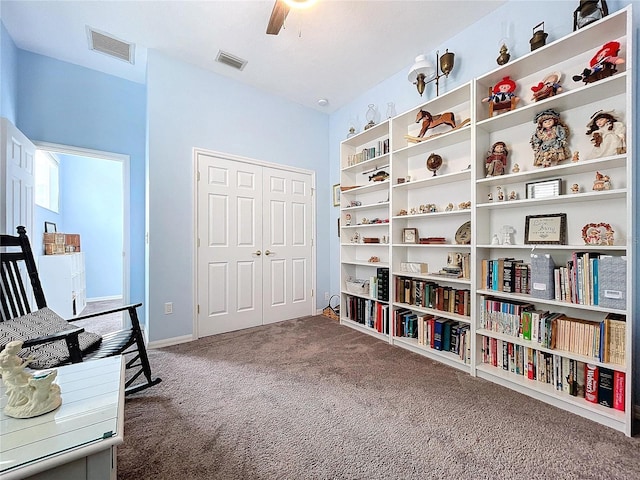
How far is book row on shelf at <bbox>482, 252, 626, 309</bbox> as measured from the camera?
4.98ft

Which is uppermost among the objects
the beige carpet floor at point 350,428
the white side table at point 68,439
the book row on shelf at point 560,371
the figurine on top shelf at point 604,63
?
the figurine on top shelf at point 604,63

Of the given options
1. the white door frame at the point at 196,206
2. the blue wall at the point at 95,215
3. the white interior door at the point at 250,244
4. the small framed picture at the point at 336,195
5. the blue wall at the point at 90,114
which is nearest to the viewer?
the blue wall at the point at 90,114

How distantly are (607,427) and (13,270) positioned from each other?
12.7ft

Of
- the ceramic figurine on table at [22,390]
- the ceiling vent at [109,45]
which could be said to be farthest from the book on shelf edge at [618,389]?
the ceiling vent at [109,45]

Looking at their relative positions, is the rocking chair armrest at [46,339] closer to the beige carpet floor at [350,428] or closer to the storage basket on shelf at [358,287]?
the beige carpet floor at [350,428]

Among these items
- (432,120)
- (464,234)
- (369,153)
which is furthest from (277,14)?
(464,234)

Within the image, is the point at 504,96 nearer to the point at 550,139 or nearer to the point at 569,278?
the point at 550,139

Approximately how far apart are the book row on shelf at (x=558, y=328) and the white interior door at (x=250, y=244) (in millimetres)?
2302

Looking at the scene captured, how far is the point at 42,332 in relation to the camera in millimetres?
1532

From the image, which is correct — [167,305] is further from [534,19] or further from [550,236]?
[534,19]

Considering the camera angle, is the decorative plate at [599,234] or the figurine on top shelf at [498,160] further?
the figurine on top shelf at [498,160]

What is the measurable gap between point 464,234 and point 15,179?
392cm

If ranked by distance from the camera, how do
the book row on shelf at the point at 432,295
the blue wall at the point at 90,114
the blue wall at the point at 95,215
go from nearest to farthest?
the book row on shelf at the point at 432,295 → the blue wall at the point at 90,114 → the blue wall at the point at 95,215

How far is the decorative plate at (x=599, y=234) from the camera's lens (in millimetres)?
1630
